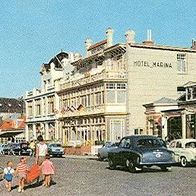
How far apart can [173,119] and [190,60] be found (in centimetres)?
1350

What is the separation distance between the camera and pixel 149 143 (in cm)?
2356

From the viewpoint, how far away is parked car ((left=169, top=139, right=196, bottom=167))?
26.9 m

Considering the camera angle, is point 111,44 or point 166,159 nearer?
point 166,159

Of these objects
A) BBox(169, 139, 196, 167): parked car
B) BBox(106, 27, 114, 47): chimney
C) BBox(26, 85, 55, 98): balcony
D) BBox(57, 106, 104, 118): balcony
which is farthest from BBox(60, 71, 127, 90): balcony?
BBox(169, 139, 196, 167): parked car

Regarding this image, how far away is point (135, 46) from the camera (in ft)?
171

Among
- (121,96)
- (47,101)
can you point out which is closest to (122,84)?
(121,96)

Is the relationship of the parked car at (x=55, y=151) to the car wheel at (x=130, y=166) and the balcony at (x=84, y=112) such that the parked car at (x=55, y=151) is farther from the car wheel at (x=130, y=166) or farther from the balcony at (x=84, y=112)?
the car wheel at (x=130, y=166)

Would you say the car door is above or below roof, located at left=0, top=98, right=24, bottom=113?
below

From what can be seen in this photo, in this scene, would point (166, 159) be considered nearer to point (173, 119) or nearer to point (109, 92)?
point (173, 119)

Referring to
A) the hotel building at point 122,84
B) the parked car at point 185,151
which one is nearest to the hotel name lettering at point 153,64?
the hotel building at point 122,84

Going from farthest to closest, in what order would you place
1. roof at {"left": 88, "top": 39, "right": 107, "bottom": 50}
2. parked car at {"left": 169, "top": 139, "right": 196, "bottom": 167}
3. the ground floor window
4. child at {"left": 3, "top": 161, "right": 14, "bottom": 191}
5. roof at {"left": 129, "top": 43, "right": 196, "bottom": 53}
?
1. roof at {"left": 88, "top": 39, "right": 107, "bottom": 50}
2. roof at {"left": 129, "top": 43, "right": 196, "bottom": 53}
3. the ground floor window
4. parked car at {"left": 169, "top": 139, "right": 196, "bottom": 167}
5. child at {"left": 3, "top": 161, "right": 14, "bottom": 191}

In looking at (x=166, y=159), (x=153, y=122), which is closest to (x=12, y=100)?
(x=153, y=122)

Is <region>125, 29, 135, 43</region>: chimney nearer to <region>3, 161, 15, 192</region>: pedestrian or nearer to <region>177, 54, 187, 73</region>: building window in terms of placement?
<region>177, 54, 187, 73</region>: building window

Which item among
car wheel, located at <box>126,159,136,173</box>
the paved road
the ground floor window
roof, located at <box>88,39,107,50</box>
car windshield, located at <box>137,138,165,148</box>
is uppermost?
roof, located at <box>88,39,107,50</box>
